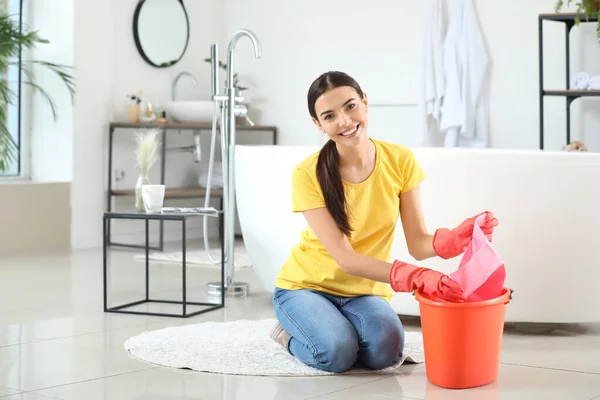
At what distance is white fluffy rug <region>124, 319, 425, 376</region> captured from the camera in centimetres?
268

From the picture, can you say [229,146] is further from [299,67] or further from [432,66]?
[299,67]

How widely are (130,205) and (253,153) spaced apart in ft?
9.36

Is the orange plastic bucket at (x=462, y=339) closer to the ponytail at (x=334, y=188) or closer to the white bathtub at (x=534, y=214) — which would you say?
the ponytail at (x=334, y=188)

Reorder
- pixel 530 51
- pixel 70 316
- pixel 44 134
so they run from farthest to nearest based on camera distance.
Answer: pixel 44 134 < pixel 530 51 < pixel 70 316

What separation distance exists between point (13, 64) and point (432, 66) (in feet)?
8.79

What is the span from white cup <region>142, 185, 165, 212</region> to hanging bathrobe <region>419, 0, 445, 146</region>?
2.80 meters

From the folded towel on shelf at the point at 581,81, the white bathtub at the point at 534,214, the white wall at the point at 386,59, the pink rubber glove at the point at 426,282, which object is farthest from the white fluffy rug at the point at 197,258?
the pink rubber glove at the point at 426,282

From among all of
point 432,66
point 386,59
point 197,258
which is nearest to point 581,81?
point 432,66

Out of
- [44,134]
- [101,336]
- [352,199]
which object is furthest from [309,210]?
[44,134]

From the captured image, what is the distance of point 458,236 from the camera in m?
2.48

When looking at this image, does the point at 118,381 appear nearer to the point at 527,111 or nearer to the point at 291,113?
the point at 527,111

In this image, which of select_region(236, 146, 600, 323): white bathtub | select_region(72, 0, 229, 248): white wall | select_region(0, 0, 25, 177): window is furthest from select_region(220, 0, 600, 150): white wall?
select_region(236, 146, 600, 323): white bathtub

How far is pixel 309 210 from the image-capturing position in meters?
2.62

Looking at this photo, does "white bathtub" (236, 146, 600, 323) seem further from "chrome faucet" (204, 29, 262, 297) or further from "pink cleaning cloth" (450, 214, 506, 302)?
"chrome faucet" (204, 29, 262, 297)
